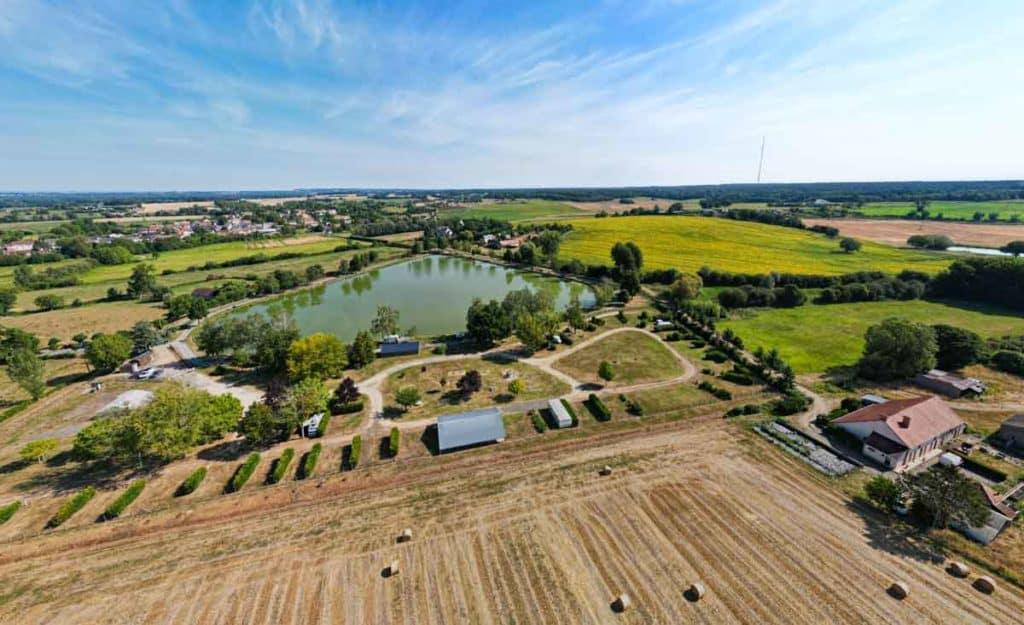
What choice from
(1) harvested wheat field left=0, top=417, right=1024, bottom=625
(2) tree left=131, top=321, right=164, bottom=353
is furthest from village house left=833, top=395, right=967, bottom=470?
(2) tree left=131, top=321, right=164, bottom=353

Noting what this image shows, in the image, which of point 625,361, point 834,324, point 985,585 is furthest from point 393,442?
point 834,324

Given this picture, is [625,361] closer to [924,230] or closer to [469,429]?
[469,429]

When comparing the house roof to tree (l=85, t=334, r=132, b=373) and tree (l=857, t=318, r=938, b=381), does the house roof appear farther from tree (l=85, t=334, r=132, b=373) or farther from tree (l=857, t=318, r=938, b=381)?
tree (l=85, t=334, r=132, b=373)

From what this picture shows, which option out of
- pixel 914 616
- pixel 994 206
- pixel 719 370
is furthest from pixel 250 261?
pixel 994 206

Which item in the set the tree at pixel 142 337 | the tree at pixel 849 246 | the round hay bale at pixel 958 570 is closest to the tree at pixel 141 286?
the tree at pixel 142 337

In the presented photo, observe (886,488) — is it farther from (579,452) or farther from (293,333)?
(293,333)
